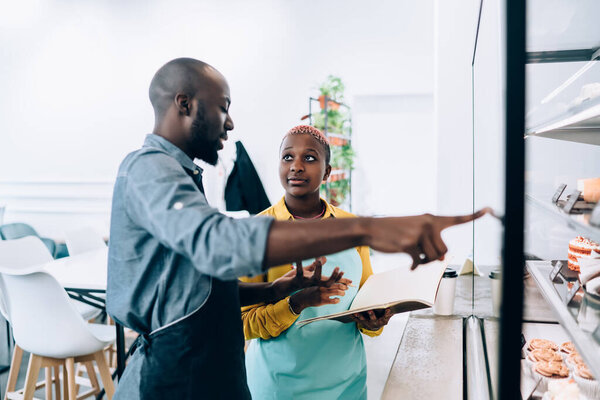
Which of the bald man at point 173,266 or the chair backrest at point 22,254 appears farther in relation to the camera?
the chair backrest at point 22,254

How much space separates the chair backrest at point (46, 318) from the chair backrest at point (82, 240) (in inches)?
50.2

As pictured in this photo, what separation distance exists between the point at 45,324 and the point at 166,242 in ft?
5.95

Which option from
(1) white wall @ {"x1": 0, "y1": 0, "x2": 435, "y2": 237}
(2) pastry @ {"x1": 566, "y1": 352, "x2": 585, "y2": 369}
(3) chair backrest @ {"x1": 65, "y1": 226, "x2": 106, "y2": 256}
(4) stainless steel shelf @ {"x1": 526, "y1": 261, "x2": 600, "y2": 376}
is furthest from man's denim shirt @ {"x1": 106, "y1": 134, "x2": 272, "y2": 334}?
(1) white wall @ {"x1": 0, "y1": 0, "x2": 435, "y2": 237}

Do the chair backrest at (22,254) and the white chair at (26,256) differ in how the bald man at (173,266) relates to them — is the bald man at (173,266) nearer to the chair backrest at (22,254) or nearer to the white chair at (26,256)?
the white chair at (26,256)

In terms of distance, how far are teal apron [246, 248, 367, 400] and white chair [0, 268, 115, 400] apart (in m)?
1.22

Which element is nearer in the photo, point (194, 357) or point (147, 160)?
point (147, 160)

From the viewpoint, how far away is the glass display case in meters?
0.56

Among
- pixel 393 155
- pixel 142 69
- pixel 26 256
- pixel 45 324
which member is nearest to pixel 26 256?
pixel 26 256

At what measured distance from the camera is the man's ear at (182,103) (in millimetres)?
851

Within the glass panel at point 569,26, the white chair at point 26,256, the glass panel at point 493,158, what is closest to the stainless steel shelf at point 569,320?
the glass panel at point 493,158

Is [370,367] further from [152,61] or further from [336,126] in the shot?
[152,61]

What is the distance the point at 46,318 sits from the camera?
82.7 inches

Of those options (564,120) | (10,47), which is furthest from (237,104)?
(564,120)

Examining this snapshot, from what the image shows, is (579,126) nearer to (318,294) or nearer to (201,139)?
(318,294)
